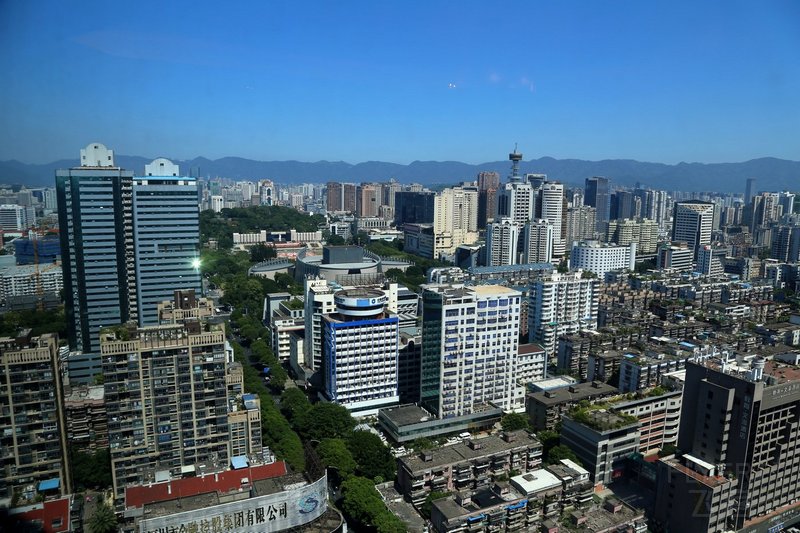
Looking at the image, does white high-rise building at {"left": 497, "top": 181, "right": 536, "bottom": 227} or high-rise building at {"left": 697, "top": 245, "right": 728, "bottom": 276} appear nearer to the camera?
high-rise building at {"left": 697, "top": 245, "right": 728, "bottom": 276}

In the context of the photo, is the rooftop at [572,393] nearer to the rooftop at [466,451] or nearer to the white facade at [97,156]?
the rooftop at [466,451]

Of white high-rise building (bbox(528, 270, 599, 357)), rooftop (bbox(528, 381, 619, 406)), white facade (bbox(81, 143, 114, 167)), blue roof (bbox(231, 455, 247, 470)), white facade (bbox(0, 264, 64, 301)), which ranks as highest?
white facade (bbox(81, 143, 114, 167))

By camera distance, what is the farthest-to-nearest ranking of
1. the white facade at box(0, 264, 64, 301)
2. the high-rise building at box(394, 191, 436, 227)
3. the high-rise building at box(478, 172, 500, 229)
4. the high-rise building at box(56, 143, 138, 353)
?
the high-rise building at box(394, 191, 436, 227), the high-rise building at box(478, 172, 500, 229), the white facade at box(0, 264, 64, 301), the high-rise building at box(56, 143, 138, 353)

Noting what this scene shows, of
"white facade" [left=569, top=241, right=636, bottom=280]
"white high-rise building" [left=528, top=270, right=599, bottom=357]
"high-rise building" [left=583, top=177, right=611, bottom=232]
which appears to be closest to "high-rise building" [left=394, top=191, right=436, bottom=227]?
"white facade" [left=569, top=241, right=636, bottom=280]

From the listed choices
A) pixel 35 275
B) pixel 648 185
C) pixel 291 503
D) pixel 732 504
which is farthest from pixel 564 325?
pixel 648 185

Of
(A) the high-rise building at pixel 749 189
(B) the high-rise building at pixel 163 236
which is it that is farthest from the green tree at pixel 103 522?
(A) the high-rise building at pixel 749 189

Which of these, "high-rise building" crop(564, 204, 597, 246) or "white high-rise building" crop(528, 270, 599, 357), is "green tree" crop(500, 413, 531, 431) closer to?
"white high-rise building" crop(528, 270, 599, 357)

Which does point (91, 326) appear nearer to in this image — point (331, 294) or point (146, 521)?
point (331, 294)
